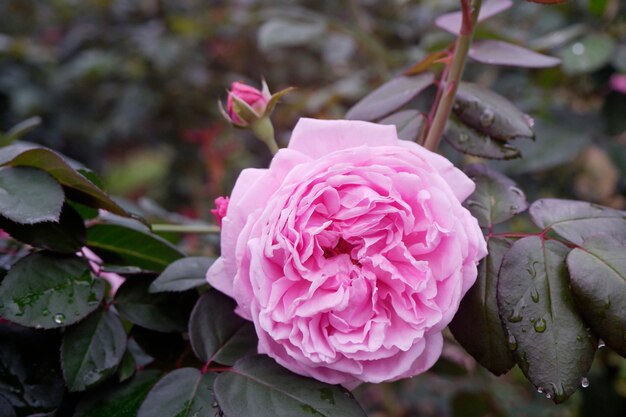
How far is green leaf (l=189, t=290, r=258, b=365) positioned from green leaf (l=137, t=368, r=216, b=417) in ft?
0.08

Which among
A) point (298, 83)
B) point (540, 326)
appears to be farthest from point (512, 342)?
point (298, 83)

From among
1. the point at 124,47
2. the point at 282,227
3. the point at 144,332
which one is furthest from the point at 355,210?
the point at 124,47

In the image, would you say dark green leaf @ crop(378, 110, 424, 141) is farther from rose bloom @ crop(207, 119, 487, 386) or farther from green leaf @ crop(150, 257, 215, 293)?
green leaf @ crop(150, 257, 215, 293)

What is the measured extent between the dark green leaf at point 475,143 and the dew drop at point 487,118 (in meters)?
0.02

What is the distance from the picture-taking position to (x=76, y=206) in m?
0.72

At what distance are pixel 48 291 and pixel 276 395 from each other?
0.25m

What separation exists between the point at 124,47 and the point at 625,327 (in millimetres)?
2201

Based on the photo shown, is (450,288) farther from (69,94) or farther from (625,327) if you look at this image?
(69,94)

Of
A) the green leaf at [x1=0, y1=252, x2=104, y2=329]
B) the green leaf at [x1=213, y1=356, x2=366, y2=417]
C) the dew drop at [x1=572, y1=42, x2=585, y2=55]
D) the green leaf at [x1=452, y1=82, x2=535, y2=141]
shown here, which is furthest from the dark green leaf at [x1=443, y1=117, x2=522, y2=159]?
the dew drop at [x1=572, y1=42, x2=585, y2=55]

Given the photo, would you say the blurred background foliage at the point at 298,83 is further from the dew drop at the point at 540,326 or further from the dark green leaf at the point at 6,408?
the dark green leaf at the point at 6,408

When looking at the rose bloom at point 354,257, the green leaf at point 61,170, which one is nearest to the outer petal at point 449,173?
the rose bloom at point 354,257

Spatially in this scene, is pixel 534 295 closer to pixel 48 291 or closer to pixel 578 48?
pixel 48 291

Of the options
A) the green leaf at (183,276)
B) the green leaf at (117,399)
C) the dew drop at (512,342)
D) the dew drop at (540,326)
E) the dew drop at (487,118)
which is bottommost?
the green leaf at (117,399)

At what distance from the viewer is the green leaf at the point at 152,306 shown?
2.03 feet
